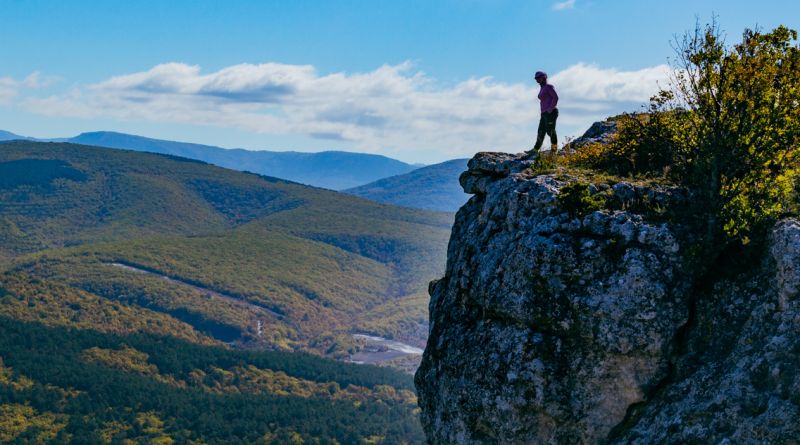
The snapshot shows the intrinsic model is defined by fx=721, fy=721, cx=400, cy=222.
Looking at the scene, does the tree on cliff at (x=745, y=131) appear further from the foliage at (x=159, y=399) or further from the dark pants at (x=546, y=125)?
the foliage at (x=159, y=399)

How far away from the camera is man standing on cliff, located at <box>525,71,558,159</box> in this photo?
23391 mm

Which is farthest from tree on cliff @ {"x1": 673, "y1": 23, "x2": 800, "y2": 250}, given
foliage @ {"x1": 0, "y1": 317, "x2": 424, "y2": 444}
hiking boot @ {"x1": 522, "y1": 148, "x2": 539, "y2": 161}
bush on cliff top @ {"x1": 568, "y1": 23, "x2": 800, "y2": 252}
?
foliage @ {"x1": 0, "y1": 317, "x2": 424, "y2": 444}

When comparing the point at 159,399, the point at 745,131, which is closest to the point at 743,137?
the point at 745,131

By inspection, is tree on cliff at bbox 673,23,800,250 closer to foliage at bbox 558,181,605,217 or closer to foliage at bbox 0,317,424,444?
foliage at bbox 558,181,605,217

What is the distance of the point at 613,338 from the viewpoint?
52.6 ft

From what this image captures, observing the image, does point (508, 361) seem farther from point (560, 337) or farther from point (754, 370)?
point (754, 370)

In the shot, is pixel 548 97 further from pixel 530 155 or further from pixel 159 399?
pixel 159 399

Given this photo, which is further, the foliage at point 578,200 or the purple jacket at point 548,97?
the purple jacket at point 548,97

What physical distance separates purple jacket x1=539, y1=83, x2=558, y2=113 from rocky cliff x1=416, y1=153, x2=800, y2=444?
5134mm

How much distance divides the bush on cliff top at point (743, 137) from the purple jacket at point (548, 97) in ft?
17.1

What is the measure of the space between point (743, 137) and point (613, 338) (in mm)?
5953

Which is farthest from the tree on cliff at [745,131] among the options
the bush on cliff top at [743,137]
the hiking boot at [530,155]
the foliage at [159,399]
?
the foliage at [159,399]

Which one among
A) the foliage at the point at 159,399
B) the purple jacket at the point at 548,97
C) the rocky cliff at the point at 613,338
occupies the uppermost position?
the purple jacket at the point at 548,97

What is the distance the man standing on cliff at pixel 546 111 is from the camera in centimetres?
2339
